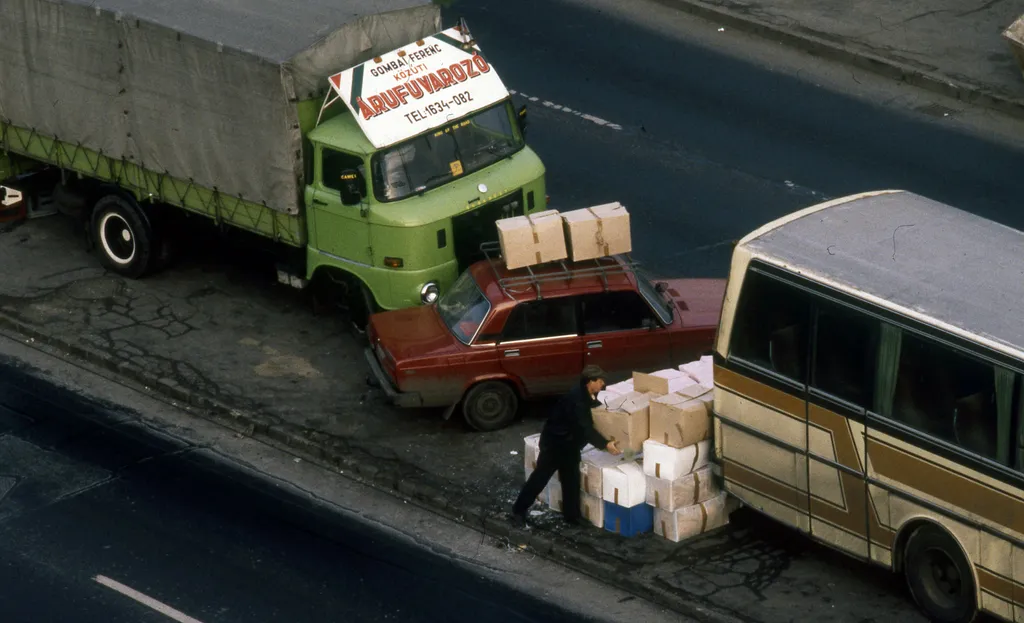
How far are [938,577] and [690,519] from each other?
207cm

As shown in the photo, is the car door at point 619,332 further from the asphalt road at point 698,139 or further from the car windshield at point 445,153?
the asphalt road at point 698,139

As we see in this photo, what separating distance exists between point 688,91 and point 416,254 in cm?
760

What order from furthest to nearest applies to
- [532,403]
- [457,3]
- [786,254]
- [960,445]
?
1. [457,3]
2. [532,403]
3. [786,254]
4. [960,445]

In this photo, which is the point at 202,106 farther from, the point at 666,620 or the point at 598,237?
the point at 666,620

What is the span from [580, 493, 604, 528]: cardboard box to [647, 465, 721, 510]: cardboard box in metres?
0.43

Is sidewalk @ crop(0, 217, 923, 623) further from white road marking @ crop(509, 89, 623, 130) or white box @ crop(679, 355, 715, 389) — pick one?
white road marking @ crop(509, 89, 623, 130)

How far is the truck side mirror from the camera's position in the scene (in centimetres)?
1614

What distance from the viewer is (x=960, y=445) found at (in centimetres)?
1195

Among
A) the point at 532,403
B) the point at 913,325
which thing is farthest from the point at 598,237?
the point at 913,325

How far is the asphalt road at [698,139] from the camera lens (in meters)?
19.8

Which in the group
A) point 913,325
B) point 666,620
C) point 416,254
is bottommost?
point 666,620

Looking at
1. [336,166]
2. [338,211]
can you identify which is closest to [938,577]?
[338,211]

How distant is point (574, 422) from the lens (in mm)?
13523

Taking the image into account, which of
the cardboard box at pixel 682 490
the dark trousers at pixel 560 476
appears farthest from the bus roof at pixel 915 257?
the dark trousers at pixel 560 476
